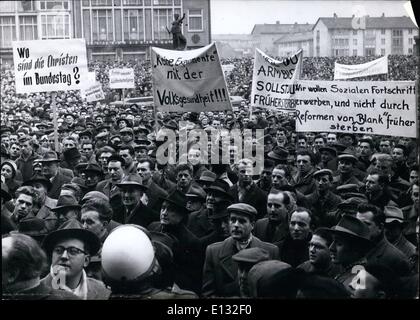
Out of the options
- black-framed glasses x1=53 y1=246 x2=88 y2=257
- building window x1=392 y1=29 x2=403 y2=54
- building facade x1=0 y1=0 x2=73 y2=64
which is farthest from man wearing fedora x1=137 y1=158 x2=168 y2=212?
building window x1=392 y1=29 x2=403 y2=54

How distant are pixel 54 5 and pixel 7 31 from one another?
625 millimetres

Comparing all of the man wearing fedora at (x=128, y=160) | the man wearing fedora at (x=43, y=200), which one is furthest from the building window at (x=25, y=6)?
the man wearing fedora at (x=128, y=160)

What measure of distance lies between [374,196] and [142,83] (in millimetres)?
5361

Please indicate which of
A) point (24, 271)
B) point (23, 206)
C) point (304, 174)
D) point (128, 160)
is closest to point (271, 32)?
point (304, 174)

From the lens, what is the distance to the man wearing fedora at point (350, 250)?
5785 millimetres

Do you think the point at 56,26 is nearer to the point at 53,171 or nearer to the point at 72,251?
the point at 53,171

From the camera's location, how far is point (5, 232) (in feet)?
21.6

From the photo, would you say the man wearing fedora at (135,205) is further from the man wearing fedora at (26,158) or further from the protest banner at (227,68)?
the protest banner at (227,68)

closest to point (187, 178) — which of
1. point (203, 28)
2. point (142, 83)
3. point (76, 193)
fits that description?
point (76, 193)

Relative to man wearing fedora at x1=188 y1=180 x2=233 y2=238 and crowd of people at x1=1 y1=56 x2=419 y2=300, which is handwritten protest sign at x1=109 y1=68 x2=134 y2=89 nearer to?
crowd of people at x1=1 y1=56 x2=419 y2=300

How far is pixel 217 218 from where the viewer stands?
677 centimetres

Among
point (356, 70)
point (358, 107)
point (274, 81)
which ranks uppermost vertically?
point (356, 70)

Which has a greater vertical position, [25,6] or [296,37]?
[25,6]

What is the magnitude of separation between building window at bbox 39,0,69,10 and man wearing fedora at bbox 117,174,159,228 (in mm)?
2097
